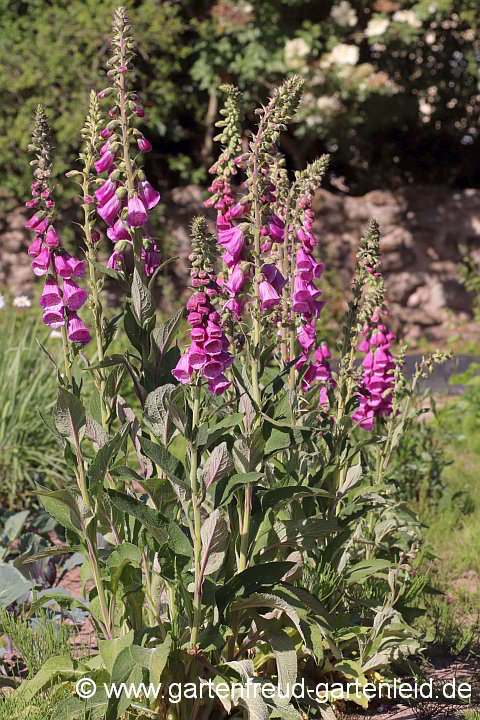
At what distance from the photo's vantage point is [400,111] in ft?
Result: 33.2

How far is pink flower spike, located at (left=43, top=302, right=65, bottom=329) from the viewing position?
2332 millimetres

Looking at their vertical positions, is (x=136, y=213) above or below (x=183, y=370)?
above

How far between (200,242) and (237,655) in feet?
3.59

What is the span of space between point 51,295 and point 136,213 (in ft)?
1.03

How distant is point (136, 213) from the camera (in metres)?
2.25

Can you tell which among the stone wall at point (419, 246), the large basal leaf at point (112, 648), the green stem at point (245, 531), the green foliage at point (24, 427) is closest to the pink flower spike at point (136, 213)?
the green stem at point (245, 531)

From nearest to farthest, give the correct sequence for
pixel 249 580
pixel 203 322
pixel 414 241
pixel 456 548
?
1. pixel 203 322
2. pixel 249 580
3. pixel 456 548
4. pixel 414 241

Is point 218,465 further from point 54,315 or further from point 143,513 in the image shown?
point 54,315

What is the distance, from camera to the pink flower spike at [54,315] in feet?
7.65

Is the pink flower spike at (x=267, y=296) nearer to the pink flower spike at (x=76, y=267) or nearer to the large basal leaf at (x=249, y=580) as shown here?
the pink flower spike at (x=76, y=267)

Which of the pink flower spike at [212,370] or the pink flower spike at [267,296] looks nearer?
the pink flower spike at [212,370]

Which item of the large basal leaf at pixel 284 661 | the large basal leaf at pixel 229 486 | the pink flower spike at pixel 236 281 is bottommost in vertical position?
the large basal leaf at pixel 284 661

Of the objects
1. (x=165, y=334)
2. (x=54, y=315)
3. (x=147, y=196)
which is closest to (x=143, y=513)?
(x=165, y=334)

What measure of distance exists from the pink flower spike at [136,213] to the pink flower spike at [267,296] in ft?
1.11
